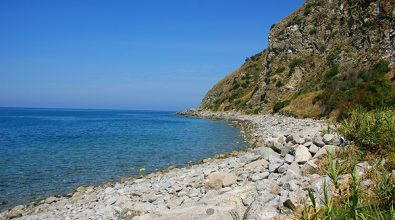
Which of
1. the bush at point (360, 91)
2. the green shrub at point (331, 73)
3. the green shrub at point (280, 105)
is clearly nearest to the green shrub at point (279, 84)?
the green shrub at point (280, 105)

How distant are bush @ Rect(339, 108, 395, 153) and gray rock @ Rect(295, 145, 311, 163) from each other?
1.26 metres

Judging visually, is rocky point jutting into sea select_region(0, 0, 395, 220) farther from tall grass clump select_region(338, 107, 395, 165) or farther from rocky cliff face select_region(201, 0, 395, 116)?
tall grass clump select_region(338, 107, 395, 165)

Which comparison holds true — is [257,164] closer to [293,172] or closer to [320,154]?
[320,154]

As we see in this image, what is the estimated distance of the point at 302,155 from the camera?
32.8 feet

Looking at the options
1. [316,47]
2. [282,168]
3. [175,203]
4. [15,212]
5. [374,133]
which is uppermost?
[316,47]

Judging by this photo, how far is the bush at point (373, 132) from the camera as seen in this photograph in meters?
8.80

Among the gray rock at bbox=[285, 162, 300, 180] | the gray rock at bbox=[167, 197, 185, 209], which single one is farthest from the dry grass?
the gray rock at bbox=[167, 197, 185, 209]

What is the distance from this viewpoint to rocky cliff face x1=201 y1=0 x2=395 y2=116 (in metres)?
39.9

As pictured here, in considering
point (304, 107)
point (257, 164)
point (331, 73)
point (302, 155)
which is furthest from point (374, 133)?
point (331, 73)

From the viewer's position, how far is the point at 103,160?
73.2 feet

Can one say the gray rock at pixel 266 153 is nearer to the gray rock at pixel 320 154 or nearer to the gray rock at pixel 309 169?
the gray rock at pixel 320 154

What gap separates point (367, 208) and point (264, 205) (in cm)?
155

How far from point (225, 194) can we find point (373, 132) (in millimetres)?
4354

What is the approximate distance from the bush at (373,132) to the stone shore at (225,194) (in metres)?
0.52
